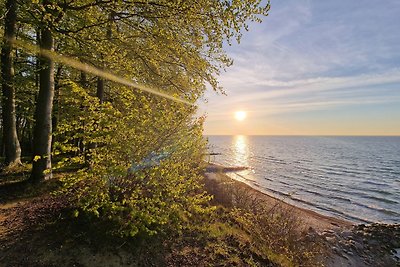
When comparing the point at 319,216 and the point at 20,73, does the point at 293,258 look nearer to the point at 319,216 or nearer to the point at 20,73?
the point at 319,216

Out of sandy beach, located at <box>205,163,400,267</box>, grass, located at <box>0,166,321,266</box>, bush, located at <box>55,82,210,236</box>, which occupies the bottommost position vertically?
sandy beach, located at <box>205,163,400,267</box>

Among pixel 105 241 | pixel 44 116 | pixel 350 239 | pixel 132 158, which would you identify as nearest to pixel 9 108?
pixel 44 116

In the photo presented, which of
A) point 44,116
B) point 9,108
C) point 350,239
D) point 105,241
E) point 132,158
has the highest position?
point 9,108

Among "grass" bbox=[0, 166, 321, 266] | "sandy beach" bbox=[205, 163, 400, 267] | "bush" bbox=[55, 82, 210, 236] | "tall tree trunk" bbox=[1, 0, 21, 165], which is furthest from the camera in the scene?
"sandy beach" bbox=[205, 163, 400, 267]

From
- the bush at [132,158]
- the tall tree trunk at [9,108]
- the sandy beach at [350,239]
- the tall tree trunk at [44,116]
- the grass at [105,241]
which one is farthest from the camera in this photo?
Answer: the sandy beach at [350,239]

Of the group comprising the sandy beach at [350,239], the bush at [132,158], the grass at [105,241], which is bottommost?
the sandy beach at [350,239]

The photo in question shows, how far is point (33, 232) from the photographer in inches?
255

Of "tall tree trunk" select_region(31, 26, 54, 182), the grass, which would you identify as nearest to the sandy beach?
the grass

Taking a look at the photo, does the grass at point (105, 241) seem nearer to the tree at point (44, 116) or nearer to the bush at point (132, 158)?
the bush at point (132, 158)

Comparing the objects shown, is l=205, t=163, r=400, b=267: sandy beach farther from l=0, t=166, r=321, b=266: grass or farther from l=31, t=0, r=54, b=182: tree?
l=31, t=0, r=54, b=182: tree

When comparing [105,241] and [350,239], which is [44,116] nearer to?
[105,241]

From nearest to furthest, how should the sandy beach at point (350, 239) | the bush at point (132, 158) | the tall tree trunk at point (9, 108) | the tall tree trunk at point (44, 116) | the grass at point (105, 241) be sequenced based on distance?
the grass at point (105, 241)
the bush at point (132, 158)
the tall tree trunk at point (44, 116)
the tall tree trunk at point (9, 108)
the sandy beach at point (350, 239)

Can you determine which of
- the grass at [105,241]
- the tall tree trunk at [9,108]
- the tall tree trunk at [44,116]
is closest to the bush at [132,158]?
the grass at [105,241]

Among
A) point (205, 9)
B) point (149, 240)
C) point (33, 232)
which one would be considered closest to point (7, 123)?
point (33, 232)
